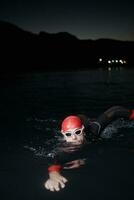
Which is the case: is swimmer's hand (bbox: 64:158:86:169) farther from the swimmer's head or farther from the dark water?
the swimmer's head

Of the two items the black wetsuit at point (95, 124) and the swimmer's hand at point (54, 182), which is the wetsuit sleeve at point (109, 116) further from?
the swimmer's hand at point (54, 182)

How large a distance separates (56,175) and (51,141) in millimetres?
5489

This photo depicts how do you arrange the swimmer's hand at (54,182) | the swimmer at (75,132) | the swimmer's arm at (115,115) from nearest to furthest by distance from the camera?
the swimmer's hand at (54,182) < the swimmer at (75,132) < the swimmer's arm at (115,115)

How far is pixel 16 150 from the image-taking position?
34.0 feet

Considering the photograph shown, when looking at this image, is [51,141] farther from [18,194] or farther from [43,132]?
[18,194]

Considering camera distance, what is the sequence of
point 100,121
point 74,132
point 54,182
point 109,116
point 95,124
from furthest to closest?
point 109,116
point 100,121
point 95,124
point 74,132
point 54,182

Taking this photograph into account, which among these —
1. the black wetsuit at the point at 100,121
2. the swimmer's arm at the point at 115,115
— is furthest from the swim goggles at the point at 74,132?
the swimmer's arm at the point at 115,115

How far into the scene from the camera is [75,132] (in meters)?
8.54

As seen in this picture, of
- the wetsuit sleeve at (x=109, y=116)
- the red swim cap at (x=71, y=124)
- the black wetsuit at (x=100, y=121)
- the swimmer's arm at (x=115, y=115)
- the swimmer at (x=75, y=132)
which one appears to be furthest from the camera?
the swimmer's arm at (x=115, y=115)

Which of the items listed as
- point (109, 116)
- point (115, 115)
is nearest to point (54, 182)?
point (109, 116)

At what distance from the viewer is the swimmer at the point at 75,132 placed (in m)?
5.88

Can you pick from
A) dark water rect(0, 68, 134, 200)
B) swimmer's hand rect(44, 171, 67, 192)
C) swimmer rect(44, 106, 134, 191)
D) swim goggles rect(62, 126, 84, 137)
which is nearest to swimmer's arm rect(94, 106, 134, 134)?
swimmer rect(44, 106, 134, 191)

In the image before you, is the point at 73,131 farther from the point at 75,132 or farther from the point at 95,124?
the point at 95,124

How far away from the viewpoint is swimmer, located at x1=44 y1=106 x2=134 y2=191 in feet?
19.3
